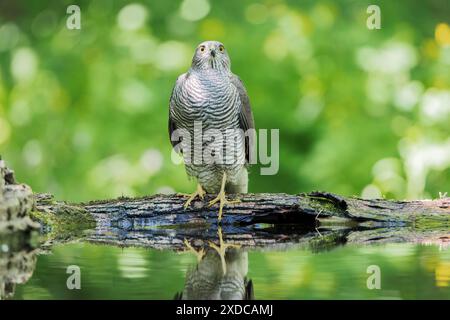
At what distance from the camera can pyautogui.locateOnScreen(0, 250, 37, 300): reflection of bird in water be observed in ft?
10.4

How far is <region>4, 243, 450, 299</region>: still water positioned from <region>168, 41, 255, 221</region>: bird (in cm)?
156

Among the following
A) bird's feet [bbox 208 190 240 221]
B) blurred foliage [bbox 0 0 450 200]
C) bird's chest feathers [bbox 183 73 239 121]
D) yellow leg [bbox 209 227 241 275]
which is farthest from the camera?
blurred foliage [bbox 0 0 450 200]

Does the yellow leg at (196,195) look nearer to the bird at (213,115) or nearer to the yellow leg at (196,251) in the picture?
the bird at (213,115)

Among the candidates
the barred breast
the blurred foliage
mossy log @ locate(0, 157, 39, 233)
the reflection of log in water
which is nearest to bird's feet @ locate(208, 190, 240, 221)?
the barred breast

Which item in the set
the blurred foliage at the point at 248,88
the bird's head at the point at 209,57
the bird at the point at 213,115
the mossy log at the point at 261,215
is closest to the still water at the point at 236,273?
the mossy log at the point at 261,215

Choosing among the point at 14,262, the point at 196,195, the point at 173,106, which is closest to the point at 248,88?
the point at 173,106

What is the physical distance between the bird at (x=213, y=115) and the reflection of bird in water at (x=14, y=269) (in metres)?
1.84

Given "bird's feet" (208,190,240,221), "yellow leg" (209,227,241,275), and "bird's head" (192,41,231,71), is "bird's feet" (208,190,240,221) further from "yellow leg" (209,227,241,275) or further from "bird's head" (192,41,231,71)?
"bird's head" (192,41,231,71)

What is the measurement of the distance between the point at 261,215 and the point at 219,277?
189cm

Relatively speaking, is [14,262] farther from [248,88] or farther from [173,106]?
[248,88]

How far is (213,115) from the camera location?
580cm

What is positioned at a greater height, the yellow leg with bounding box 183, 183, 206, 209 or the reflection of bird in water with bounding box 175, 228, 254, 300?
the yellow leg with bounding box 183, 183, 206, 209

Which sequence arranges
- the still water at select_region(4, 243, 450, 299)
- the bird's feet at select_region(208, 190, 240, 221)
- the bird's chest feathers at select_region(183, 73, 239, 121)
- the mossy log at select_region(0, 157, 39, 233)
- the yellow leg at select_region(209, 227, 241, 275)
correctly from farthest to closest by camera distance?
the bird's chest feathers at select_region(183, 73, 239, 121) < the bird's feet at select_region(208, 190, 240, 221) < the mossy log at select_region(0, 157, 39, 233) < the yellow leg at select_region(209, 227, 241, 275) < the still water at select_region(4, 243, 450, 299)

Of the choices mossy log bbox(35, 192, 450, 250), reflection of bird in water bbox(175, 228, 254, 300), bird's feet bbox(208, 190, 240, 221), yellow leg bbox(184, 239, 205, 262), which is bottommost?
reflection of bird in water bbox(175, 228, 254, 300)
